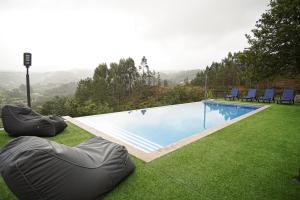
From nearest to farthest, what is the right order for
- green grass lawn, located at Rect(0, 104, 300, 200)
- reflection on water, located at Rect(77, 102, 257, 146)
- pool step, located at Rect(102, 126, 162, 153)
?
1. green grass lawn, located at Rect(0, 104, 300, 200)
2. pool step, located at Rect(102, 126, 162, 153)
3. reflection on water, located at Rect(77, 102, 257, 146)

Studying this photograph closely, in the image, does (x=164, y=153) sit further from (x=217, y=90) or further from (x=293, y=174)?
(x=217, y=90)

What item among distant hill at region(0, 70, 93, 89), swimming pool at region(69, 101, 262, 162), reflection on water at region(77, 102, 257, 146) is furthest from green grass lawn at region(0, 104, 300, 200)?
distant hill at region(0, 70, 93, 89)

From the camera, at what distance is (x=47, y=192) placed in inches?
61.9

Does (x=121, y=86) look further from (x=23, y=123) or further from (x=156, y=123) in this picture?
(x=23, y=123)

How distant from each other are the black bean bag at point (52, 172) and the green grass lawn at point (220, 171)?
293mm

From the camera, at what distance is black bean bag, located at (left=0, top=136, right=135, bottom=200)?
1.49m

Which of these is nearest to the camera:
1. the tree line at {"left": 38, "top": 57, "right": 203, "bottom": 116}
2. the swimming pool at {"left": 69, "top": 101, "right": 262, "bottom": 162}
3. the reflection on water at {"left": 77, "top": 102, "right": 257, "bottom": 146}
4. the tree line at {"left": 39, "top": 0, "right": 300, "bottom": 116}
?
the swimming pool at {"left": 69, "top": 101, "right": 262, "bottom": 162}

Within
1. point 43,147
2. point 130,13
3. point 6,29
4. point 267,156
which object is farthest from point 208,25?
point 6,29

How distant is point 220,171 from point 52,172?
7.37 ft

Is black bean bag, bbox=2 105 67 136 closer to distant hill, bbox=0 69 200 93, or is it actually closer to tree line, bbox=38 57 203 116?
tree line, bbox=38 57 203 116

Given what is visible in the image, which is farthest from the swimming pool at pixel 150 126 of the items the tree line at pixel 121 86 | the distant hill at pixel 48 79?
the distant hill at pixel 48 79

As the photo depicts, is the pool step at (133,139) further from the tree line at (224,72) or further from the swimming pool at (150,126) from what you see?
the tree line at (224,72)

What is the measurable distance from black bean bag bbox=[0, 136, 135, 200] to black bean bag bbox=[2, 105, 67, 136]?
2.34 metres

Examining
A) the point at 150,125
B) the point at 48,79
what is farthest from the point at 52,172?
the point at 48,79
